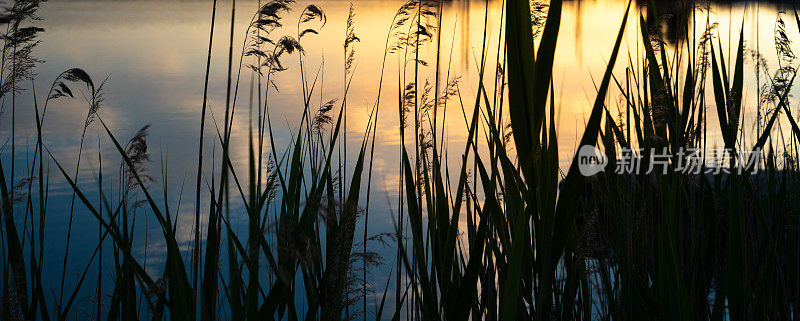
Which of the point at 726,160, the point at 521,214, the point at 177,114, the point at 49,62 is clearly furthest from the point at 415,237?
the point at 49,62

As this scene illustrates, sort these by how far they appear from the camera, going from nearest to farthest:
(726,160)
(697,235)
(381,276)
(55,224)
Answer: (697,235) → (726,160) → (381,276) → (55,224)

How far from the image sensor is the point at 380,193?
128 inches

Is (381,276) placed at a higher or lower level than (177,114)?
lower

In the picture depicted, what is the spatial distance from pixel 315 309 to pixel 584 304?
500mm

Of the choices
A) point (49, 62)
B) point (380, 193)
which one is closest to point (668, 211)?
point (380, 193)

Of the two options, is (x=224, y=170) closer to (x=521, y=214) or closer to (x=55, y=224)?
(x=521, y=214)

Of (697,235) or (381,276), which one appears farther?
(381,276)

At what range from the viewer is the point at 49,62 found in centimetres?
643

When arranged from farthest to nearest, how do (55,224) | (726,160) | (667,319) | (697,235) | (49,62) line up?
(49,62)
(55,224)
(726,160)
(697,235)
(667,319)

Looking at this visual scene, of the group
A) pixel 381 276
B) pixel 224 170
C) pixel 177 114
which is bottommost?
pixel 381 276

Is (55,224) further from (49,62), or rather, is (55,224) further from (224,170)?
(49,62)

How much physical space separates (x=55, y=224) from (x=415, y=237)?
237cm

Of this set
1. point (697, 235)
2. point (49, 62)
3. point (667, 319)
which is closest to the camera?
point (667, 319)

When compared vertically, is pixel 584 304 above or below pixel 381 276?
above
